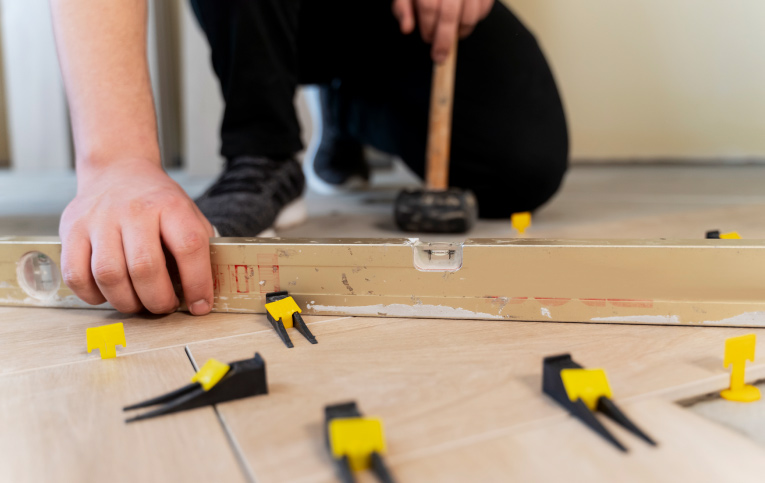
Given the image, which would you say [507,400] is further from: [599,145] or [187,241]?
[599,145]

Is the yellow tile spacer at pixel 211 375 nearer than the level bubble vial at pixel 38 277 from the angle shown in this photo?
Yes

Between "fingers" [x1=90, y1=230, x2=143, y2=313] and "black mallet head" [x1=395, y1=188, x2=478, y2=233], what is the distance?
730mm

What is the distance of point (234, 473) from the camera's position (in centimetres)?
38

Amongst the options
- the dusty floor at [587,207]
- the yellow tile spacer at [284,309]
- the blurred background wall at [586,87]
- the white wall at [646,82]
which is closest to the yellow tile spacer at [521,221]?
the dusty floor at [587,207]

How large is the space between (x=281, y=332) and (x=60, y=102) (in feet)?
10.5

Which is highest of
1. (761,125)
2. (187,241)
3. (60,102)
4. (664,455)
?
(60,102)

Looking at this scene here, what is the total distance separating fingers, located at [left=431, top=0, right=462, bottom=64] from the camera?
3.74ft

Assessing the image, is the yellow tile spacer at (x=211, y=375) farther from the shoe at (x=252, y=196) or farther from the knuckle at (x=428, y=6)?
the knuckle at (x=428, y=6)

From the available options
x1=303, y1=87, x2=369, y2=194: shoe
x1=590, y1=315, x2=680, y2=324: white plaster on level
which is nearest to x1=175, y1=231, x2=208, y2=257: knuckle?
x1=590, y1=315, x2=680, y2=324: white plaster on level

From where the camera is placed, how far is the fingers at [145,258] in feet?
1.99

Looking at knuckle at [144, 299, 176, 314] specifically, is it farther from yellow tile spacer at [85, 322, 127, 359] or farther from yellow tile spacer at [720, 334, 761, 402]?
yellow tile spacer at [720, 334, 761, 402]

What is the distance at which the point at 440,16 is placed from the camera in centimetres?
116

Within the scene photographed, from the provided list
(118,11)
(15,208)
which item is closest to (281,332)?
(118,11)

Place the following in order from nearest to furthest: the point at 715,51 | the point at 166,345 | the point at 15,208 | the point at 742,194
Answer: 1. the point at 166,345
2. the point at 15,208
3. the point at 742,194
4. the point at 715,51
